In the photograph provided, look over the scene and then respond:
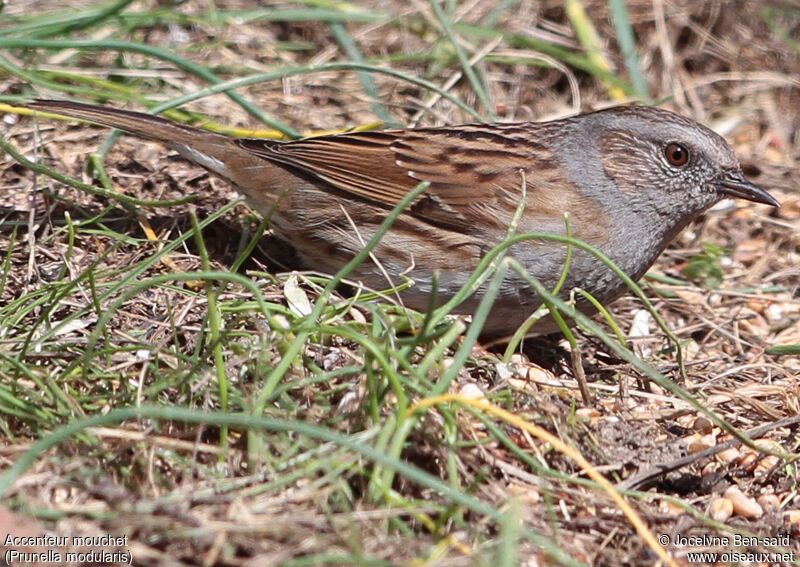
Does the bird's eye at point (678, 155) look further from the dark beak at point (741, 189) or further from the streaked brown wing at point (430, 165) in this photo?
the streaked brown wing at point (430, 165)

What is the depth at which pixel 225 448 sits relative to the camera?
99.9 inches

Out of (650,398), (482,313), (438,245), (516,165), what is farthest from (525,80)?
(482,313)

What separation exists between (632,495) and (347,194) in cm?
173

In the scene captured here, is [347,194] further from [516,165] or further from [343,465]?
[343,465]

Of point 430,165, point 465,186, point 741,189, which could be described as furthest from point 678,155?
point 430,165

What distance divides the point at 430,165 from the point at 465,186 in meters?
0.18

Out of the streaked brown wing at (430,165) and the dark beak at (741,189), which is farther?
the dark beak at (741,189)

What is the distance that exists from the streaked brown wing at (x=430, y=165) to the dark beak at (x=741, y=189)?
29.0 inches

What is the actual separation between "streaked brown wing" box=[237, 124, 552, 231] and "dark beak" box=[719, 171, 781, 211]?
2.41ft

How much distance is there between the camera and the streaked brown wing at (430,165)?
382cm

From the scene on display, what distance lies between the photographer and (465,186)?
387 centimetres

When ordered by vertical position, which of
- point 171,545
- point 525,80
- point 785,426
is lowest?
point 785,426

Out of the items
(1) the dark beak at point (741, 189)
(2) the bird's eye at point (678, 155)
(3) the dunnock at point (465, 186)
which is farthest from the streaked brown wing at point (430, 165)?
(1) the dark beak at point (741, 189)

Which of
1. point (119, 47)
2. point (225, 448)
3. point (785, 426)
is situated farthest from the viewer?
point (119, 47)
